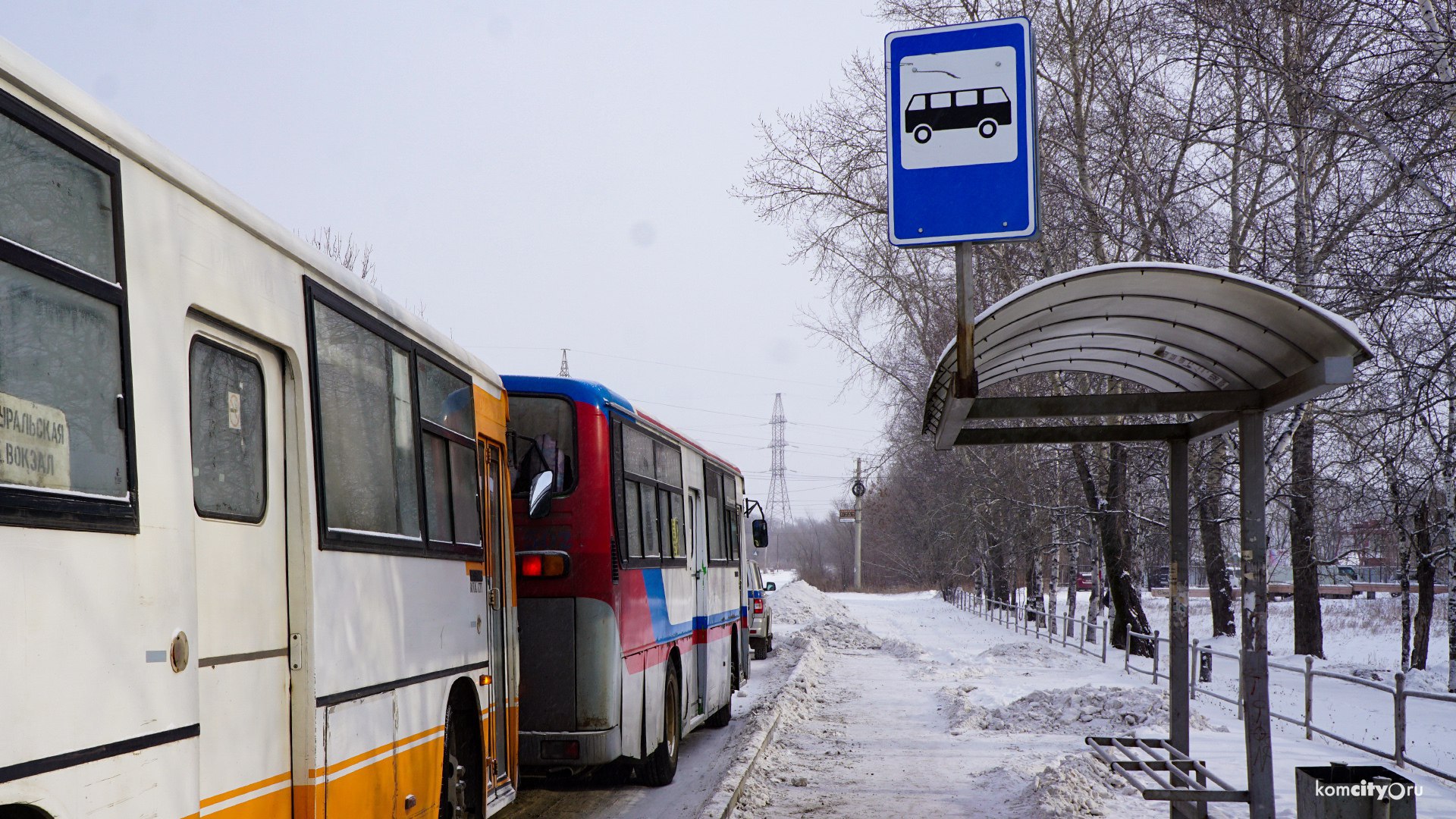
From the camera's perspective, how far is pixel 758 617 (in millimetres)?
25281

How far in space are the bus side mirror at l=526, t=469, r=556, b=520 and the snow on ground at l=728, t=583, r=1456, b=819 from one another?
2.67 meters

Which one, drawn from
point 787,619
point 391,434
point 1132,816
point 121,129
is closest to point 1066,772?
point 1132,816

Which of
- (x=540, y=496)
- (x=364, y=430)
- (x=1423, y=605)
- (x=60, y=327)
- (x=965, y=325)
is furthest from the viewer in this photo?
(x=1423, y=605)

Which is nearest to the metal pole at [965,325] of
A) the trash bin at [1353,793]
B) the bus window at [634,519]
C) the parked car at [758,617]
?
the trash bin at [1353,793]

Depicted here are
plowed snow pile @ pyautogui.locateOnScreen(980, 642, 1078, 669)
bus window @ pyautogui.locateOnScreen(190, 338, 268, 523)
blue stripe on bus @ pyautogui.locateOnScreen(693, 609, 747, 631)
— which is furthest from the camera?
plowed snow pile @ pyautogui.locateOnScreen(980, 642, 1078, 669)

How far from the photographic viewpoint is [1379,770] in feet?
19.8

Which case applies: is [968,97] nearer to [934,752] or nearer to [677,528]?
[677,528]

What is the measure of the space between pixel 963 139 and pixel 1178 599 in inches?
168

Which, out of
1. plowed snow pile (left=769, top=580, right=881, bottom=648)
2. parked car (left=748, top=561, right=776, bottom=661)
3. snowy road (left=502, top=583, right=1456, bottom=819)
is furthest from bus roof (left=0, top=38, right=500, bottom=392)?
plowed snow pile (left=769, top=580, right=881, bottom=648)

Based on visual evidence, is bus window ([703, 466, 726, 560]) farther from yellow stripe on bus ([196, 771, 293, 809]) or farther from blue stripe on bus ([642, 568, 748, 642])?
yellow stripe on bus ([196, 771, 293, 809])

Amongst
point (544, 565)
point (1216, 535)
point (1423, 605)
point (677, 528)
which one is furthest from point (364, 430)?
point (1423, 605)

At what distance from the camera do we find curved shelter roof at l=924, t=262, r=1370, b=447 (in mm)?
6250

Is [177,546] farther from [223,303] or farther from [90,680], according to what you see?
[223,303]

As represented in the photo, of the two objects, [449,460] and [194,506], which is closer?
[194,506]
